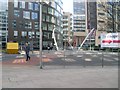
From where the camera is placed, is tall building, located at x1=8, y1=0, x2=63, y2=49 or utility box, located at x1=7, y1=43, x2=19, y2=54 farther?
tall building, located at x1=8, y1=0, x2=63, y2=49

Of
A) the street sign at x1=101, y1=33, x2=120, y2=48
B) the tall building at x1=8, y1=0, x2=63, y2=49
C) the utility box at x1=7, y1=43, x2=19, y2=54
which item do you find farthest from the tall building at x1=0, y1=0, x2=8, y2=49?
the street sign at x1=101, y1=33, x2=120, y2=48

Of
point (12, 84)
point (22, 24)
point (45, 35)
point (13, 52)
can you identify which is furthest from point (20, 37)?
point (12, 84)

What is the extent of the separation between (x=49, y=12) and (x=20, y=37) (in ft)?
56.6

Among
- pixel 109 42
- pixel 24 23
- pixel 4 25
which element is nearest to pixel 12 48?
pixel 109 42

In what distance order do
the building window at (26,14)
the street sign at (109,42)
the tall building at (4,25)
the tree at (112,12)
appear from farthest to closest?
the building window at (26,14) < the tall building at (4,25) < the street sign at (109,42) < the tree at (112,12)

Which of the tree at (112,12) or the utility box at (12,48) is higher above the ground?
the tree at (112,12)

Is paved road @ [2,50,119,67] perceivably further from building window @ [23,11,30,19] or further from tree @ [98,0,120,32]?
building window @ [23,11,30,19]

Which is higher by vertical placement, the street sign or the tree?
the tree

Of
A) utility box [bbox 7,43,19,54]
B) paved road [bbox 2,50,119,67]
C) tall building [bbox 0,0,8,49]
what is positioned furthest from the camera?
tall building [bbox 0,0,8,49]

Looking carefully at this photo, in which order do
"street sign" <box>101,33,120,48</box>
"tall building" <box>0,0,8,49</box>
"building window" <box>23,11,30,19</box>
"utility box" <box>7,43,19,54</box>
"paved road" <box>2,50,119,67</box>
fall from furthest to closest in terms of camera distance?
"building window" <box>23,11,30,19</box>, "tall building" <box>0,0,8,49</box>, "utility box" <box>7,43,19,54</box>, "paved road" <box>2,50,119,67</box>, "street sign" <box>101,33,120,48</box>

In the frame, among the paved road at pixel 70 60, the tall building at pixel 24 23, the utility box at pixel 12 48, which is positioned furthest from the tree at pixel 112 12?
the tall building at pixel 24 23

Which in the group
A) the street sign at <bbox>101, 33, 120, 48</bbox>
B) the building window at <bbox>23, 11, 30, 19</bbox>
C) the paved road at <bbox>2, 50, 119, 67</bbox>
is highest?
the building window at <bbox>23, 11, 30, 19</bbox>

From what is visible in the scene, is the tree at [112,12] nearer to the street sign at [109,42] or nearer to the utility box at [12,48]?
the street sign at [109,42]

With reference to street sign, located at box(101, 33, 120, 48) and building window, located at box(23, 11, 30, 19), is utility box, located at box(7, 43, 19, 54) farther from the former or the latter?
building window, located at box(23, 11, 30, 19)
